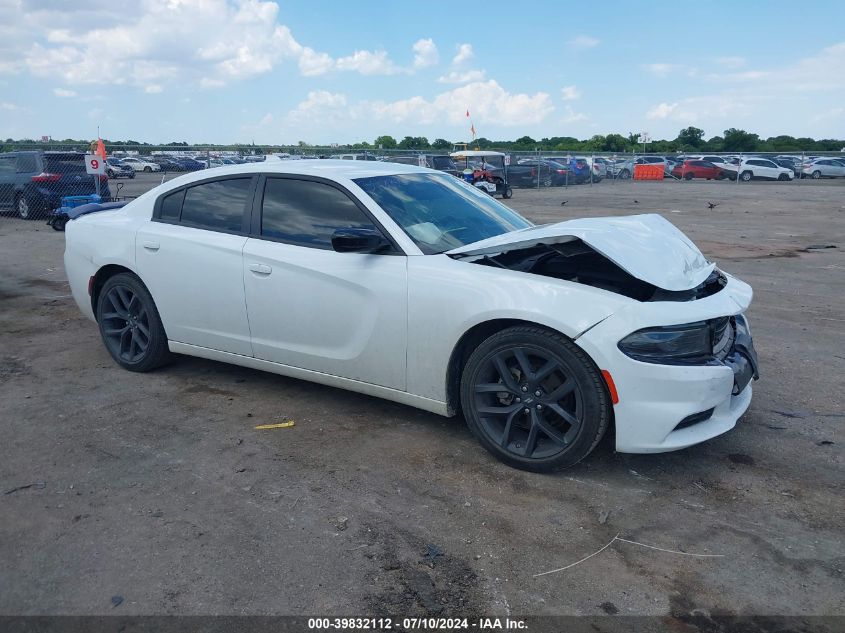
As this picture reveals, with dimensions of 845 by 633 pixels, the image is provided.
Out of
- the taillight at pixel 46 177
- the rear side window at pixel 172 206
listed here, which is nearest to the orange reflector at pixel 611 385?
the rear side window at pixel 172 206

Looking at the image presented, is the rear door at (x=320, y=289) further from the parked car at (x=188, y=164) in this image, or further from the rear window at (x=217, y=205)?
the parked car at (x=188, y=164)

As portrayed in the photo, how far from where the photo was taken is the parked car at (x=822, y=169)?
37.7 meters

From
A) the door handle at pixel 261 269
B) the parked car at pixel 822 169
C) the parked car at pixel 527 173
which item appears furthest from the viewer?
the parked car at pixel 822 169

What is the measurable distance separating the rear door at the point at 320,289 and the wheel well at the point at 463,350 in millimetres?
289

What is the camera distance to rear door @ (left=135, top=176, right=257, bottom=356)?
4.61 metres

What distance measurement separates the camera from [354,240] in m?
3.88

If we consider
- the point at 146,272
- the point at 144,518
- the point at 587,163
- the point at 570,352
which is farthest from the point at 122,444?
the point at 587,163

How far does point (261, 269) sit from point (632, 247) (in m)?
2.21

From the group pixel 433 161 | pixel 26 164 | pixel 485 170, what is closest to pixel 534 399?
pixel 26 164

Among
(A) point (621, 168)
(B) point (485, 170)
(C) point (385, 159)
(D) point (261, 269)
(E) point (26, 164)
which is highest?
(D) point (261, 269)

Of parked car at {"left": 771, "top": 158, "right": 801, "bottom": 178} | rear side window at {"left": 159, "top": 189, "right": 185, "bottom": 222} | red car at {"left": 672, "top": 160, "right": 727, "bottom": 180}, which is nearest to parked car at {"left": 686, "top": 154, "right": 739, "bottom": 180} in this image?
red car at {"left": 672, "top": 160, "right": 727, "bottom": 180}

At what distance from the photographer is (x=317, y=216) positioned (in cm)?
440

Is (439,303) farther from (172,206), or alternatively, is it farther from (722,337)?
(172,206)

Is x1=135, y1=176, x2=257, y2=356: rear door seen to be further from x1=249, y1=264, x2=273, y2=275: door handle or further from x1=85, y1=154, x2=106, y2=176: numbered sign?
x1=85, y1=154, x2=106, y2=176: numbered sign
